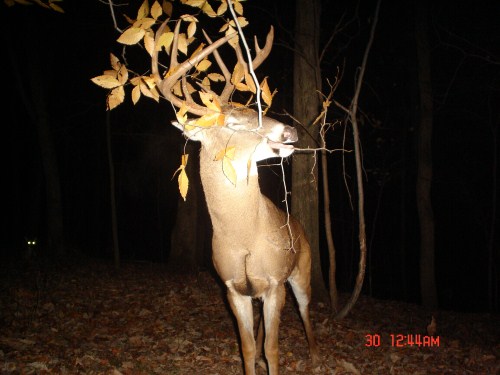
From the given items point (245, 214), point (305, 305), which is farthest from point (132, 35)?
point (305, 305)

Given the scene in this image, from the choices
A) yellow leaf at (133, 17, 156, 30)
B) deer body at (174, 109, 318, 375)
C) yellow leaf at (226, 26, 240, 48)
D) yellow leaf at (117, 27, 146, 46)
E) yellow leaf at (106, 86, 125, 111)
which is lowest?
deer body at (174, 109, 318, 375)

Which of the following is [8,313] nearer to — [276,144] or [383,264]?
[276,144]

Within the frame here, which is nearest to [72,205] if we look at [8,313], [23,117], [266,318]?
[23,117]

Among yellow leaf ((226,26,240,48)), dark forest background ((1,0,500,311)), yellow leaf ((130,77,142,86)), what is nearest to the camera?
yellow leaf ((130,77,142,86))

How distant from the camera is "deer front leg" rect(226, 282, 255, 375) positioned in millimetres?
4340

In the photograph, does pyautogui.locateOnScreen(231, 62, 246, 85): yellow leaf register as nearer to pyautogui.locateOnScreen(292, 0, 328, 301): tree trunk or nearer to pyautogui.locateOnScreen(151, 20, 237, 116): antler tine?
pyautogui.locateOnScreen(151, 20, 237, 116): antler tine

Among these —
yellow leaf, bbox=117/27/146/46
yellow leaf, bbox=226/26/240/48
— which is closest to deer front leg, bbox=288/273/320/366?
yellow leaf, bbox=226/26/240/48

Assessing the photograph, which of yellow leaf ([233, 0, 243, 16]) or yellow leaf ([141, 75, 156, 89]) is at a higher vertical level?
yellow leaf ([233, 0, 243, 16])

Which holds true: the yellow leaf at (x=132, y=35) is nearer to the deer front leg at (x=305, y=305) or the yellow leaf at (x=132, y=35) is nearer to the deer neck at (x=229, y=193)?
the deer neck at (x=229, y=193)

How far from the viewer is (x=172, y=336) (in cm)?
567

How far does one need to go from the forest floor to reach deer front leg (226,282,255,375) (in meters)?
0.65

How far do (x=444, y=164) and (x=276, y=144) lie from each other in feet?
67.0

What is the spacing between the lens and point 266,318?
4.32m
